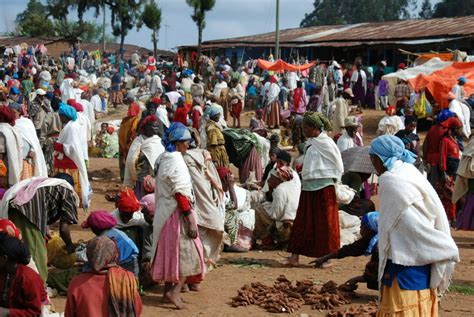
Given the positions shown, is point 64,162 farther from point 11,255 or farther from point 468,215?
point 11,255

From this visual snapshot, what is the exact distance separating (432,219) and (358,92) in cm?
2299

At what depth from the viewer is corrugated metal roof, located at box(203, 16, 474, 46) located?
2908 centimetres

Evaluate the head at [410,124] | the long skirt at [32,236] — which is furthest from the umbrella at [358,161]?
the long skirt at [32,236]

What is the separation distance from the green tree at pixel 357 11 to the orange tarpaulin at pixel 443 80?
61.1 metres

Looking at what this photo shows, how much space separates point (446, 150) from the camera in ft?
34.5

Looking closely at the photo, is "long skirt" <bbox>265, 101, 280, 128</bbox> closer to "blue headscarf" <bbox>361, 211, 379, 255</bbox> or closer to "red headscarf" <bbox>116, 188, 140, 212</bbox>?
"blue headscarf" <bbox>361, 211, 379, 255</bbox>

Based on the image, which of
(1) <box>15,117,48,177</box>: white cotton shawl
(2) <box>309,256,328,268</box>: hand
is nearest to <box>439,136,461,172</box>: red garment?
(2) <box>309,256,328,268</box>: hand

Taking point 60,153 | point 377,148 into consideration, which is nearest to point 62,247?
point 60,153

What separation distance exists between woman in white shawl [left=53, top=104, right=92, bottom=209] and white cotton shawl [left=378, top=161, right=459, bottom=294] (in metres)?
5.72

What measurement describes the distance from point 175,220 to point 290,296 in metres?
1.41

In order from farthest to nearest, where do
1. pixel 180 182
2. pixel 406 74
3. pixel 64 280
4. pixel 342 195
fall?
pixel 406 74
pixel 342 195
pixel 64 280
pixel 180 182

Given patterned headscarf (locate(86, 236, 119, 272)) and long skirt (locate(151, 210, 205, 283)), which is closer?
patterned headscarf (locate(86, 236, 119, 272))

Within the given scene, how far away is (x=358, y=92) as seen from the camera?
90.1ft

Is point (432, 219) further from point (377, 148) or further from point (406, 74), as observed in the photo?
point (406, 74)
